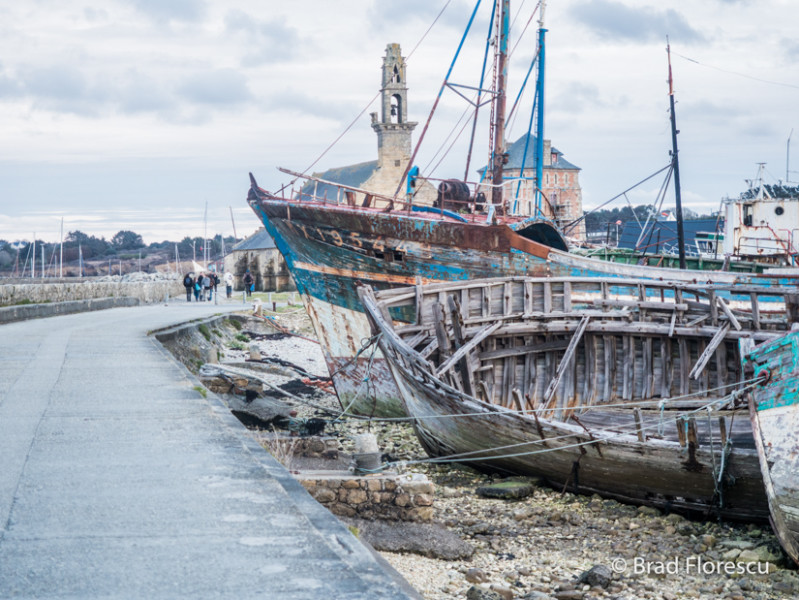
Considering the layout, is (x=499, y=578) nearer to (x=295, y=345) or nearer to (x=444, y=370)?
(x=444, y=370)

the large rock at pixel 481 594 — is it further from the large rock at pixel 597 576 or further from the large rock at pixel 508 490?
the large rock at pixel 508 490

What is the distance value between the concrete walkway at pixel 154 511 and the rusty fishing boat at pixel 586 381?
11.7ft

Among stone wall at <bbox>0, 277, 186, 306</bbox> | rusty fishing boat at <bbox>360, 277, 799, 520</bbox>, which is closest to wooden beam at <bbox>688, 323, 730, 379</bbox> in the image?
rusty fishing boat at <bbox>360, 277, 799, 520</bbox>

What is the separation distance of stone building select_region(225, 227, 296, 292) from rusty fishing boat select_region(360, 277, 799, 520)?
4642 cm

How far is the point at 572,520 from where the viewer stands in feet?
31.6

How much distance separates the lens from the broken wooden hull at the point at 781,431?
26.4 feet

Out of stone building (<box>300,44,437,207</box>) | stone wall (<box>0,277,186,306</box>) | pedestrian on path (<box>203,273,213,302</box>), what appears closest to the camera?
stone wall (<box>0,277,186,306</box>)

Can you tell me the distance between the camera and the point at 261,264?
64688mm

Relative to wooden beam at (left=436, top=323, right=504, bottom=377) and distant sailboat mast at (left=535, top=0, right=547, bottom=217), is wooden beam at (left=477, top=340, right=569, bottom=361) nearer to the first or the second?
wooden beam at (left=436, top=323, right=504, bottom=377)

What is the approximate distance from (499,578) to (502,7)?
18027 mm

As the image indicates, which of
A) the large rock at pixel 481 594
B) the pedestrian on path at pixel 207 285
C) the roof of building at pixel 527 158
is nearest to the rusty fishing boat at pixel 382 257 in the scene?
the large rock at pixel 481 594

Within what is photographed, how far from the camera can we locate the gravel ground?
24.8 ft

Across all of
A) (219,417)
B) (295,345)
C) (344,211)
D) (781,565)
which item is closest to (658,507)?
(781,565)

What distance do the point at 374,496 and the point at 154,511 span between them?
12.3 feet
